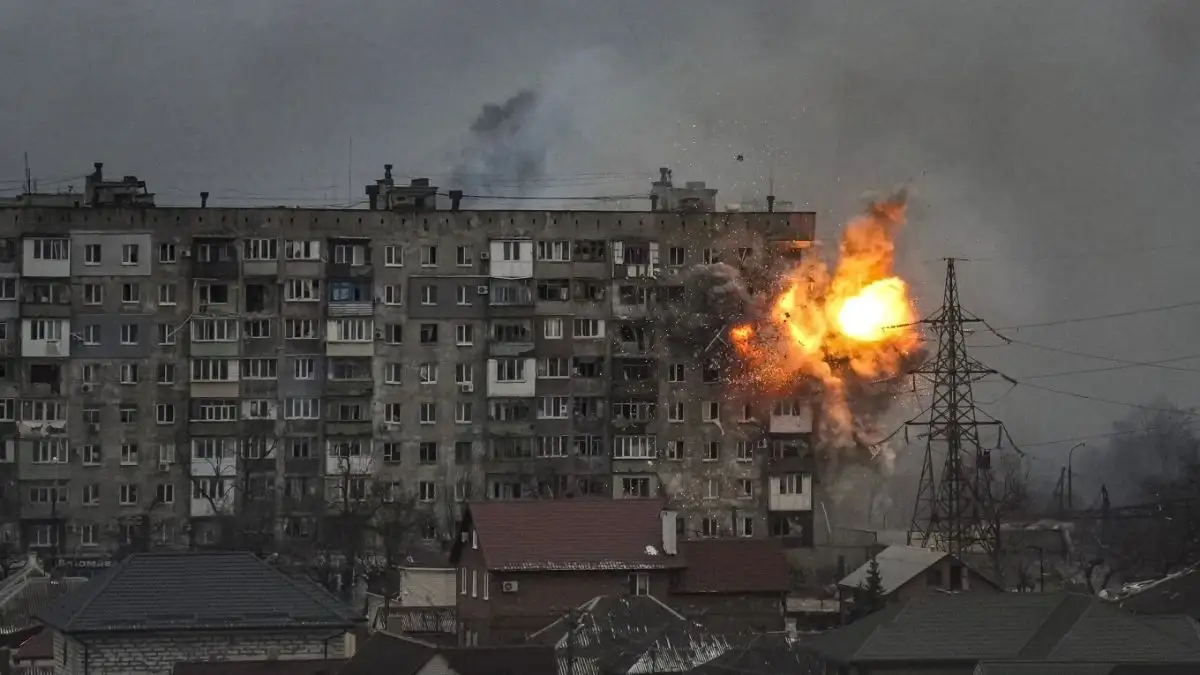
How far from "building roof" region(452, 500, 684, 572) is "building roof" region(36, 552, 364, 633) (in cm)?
1826

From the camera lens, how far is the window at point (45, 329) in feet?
375

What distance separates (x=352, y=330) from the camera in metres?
116

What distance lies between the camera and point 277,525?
113m

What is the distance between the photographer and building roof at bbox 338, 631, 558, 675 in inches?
2345

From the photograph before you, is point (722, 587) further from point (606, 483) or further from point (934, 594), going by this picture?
point (606, 483)

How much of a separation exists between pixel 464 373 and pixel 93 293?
59.3 feet

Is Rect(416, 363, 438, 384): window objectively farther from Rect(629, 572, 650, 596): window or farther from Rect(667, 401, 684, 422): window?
Rect(629, 572, 650, 596): window

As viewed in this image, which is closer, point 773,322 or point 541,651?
point 541,651

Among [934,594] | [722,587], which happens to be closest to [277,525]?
[722,587]

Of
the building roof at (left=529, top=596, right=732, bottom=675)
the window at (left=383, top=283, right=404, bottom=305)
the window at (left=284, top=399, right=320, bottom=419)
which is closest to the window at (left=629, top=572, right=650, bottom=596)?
the building roof at (left=529, top=596, right=732, bottom=675)

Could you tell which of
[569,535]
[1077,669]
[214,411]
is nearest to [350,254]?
[214,411]

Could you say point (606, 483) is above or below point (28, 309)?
below

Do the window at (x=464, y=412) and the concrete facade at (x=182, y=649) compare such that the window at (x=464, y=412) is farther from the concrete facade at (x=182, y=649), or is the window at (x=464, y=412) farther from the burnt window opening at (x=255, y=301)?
the concrete facade at (x=182, y=649)

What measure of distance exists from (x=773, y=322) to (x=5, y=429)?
3711 cm
